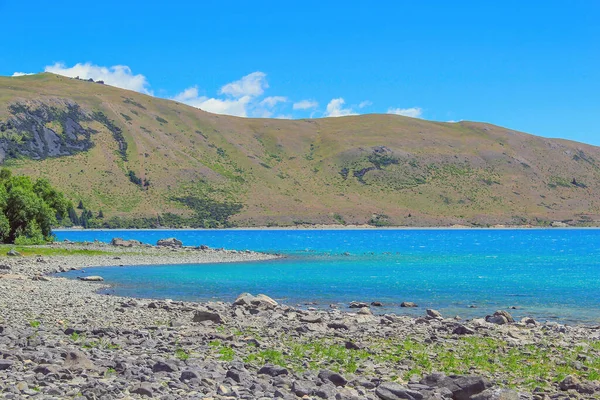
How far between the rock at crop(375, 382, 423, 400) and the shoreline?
0.20ft

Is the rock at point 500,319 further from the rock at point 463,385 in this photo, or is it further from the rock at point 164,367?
the rock at point 164,367

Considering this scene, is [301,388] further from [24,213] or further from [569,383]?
[24,213]

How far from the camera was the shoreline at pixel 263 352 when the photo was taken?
13.1m

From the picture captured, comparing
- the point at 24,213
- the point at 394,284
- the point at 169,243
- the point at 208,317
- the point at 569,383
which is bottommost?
the point at 169,243

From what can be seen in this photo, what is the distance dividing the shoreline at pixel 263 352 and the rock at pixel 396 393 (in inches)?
2.4

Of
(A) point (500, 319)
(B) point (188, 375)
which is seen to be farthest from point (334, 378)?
(A) point (500, 319)

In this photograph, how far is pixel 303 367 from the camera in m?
16.0

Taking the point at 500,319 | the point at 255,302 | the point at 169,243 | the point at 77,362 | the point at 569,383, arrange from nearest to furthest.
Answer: the point at 77,362 → the point at 569,383 → the point at 500,319 → the point at 255,302 → the point at 169,243

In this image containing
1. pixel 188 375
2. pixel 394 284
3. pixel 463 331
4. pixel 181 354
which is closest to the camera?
pixel 188 375

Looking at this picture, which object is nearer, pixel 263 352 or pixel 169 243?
pixel 263 352

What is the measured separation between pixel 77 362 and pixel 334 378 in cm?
571

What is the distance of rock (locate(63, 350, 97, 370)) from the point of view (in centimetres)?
1393

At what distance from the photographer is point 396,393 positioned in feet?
43.2

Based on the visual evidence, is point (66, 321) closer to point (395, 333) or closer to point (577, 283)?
point (395, 333)
